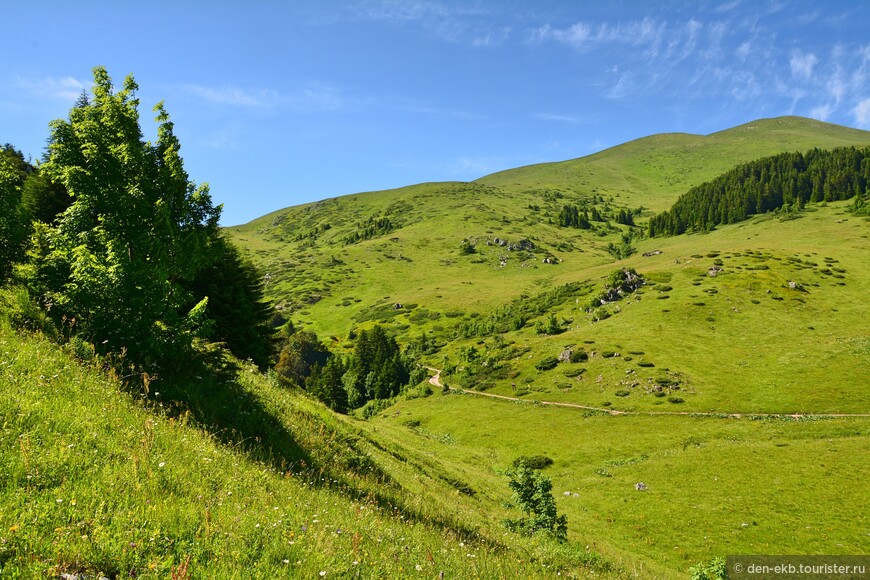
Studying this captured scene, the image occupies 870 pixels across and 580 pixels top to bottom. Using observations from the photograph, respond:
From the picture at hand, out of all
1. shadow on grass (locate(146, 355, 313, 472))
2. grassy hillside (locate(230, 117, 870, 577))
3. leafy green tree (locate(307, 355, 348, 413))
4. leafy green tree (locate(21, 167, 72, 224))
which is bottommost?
leafy green tree (locate(307, 355, 348, 413))

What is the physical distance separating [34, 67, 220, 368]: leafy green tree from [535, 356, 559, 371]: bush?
8870 centimetres

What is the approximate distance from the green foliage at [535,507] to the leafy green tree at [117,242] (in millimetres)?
17448

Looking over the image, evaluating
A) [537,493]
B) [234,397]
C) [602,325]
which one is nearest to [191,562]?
[234,397]

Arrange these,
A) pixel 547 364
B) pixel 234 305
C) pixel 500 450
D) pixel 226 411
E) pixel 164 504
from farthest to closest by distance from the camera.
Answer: pixel 547 364, pixel 500 450, pixel 234 305, pixel 226 411, pixel 164 504

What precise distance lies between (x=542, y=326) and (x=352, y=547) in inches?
4885

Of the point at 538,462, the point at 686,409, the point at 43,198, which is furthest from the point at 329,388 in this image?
the point at 686,409

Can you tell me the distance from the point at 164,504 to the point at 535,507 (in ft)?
75.2

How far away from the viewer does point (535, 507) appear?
24.3m

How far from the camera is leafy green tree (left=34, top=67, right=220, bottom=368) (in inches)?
461

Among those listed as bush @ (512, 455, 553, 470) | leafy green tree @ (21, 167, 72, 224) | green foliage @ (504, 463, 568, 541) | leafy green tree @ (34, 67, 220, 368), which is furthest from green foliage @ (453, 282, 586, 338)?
leafy green tree @ (34, 67, 220, 368)

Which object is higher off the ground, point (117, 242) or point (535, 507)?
point (117, 242)

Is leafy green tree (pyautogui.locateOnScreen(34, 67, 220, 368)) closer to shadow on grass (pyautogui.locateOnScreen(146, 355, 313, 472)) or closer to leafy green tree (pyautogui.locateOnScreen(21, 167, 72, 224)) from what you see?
shadow on grass (pyautogui.locateOnScreen(146, 355, 313, 472))

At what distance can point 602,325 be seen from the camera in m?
110

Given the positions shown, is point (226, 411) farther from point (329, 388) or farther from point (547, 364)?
point (329, 388)
